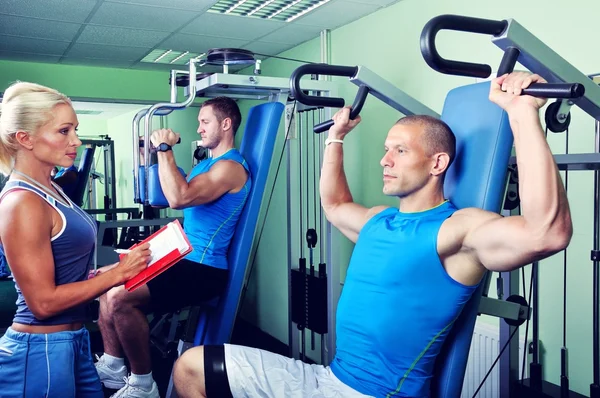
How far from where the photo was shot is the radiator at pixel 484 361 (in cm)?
228

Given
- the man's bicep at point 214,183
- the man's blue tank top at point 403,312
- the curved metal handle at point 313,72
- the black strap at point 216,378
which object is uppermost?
the curved metal handle at point 313,72

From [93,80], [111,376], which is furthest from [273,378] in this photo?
[93,80]

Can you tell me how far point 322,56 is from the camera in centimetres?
351

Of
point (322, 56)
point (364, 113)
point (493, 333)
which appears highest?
point (322, 56)

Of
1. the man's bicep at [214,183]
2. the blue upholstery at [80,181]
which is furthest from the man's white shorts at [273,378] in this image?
the blue upholstery at [80,181]

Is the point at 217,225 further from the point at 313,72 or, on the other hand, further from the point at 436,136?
the point at 436,136

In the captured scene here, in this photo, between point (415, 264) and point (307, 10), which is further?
point (307, 10)

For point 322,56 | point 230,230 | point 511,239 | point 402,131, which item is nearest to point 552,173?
point 511,239

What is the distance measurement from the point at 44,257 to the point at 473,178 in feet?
3.44

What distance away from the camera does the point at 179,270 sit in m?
2.31

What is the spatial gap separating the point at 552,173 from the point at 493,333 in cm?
136

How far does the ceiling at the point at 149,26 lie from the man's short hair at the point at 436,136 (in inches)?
60.1

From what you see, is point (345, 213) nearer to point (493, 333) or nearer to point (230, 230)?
point (230, 230)

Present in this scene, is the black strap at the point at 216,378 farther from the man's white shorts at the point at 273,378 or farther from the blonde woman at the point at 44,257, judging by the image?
the blonde woman at the point at 44,257
